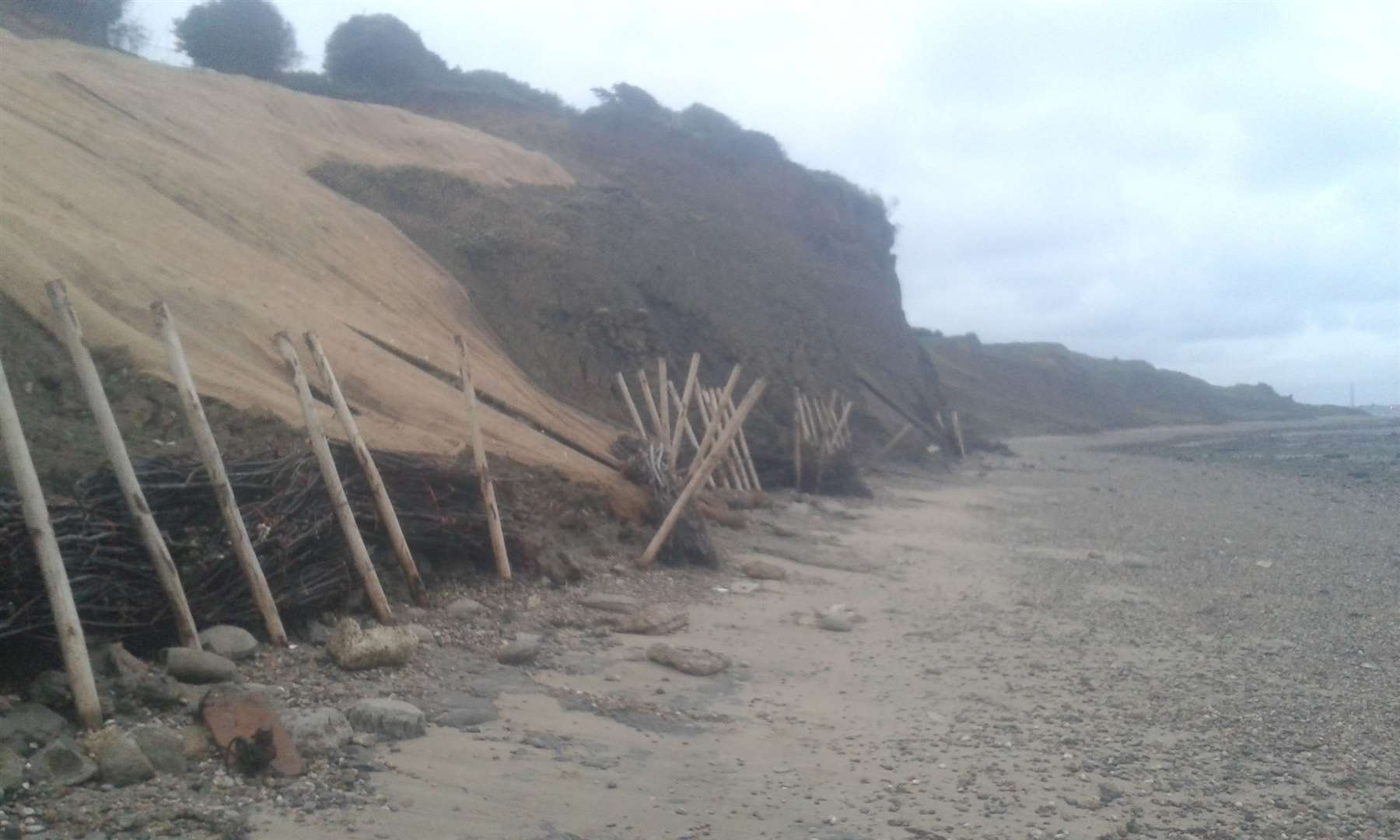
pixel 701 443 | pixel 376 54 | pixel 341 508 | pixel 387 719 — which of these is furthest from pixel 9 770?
pixel 376 54

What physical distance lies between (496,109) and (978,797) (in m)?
38.1

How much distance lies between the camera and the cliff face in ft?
65.8

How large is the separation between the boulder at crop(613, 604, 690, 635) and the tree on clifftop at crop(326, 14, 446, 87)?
1492 inches

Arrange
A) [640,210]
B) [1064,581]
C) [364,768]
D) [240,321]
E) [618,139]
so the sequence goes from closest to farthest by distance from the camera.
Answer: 1. [364,768]
2. [240,321]
3. [1064,581]
4. [640,210]
5. [618,139]

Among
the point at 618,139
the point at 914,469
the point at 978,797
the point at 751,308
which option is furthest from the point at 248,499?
the point at 618,139

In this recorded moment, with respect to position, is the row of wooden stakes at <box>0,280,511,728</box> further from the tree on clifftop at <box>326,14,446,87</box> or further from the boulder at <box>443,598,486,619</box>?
the tree on clifftop at <box>326,14,446,87</box>

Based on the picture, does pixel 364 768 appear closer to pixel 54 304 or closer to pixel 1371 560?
pixel 54 304

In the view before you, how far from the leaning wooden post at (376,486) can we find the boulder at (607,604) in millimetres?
1560

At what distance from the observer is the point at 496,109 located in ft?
134

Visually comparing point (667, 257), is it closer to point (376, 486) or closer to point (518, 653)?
point (376, 486)

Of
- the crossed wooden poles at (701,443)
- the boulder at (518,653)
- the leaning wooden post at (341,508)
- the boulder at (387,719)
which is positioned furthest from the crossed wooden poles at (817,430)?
the boulder at (387,719)

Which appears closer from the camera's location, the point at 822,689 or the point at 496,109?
the point at 822,689

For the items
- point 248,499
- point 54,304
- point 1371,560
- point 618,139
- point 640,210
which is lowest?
point 1371,560

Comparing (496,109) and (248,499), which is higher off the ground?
(496,109)
